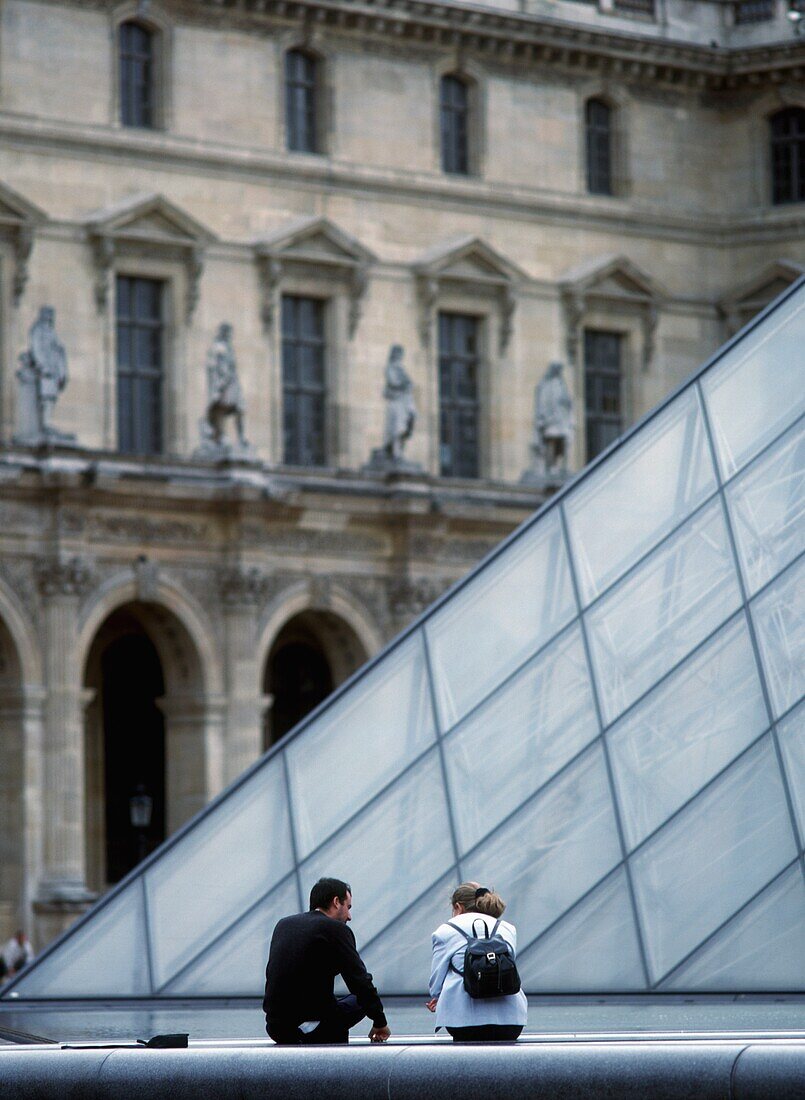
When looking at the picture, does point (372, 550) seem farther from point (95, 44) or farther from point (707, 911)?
point (707, 911)

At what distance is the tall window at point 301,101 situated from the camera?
38156 millimetres

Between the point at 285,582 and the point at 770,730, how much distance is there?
2034 cm

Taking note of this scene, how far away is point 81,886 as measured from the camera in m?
34.2

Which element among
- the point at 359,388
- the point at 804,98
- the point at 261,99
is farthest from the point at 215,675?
the point at 804,98

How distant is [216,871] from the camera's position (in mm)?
18500

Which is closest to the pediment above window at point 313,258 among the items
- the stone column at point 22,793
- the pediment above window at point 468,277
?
the pediment above window at point 468,277

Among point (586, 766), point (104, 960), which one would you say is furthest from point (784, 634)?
point (104, 960)

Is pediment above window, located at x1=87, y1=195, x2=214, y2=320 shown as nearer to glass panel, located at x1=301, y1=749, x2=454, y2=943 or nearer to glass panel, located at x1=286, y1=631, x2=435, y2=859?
glass panel, located at x1=286, y1=631, x2=435, y2=859

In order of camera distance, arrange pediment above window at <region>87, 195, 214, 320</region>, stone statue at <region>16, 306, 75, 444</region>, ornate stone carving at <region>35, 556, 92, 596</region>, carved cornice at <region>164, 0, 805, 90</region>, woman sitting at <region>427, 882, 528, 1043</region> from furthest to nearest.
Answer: carved cornice at <region>164, 0, 805, 90</region>
pediment above window at <region>87, 195, 214, 320</region>
ornate stone carving at <region>35, 556, 92, 596</region>
stone statue at <region>16, 306, 75, 444</region>
woman sitting at <region>427, 882, 528, 1043</region>

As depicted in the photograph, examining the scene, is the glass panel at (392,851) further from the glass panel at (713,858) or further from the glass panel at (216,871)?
the glass panel at (713,858)

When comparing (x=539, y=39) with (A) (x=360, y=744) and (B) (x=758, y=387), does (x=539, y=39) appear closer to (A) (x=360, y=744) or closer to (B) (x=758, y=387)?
(B) (x=758, y=387)

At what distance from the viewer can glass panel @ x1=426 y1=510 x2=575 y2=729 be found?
60.1ft

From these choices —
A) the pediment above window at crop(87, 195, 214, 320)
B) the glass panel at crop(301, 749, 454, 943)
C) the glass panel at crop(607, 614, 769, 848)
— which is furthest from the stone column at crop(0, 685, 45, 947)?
the glass panel at crop(607, 614, 769, 848)

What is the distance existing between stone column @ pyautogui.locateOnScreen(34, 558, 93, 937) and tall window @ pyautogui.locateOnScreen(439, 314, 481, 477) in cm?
658
